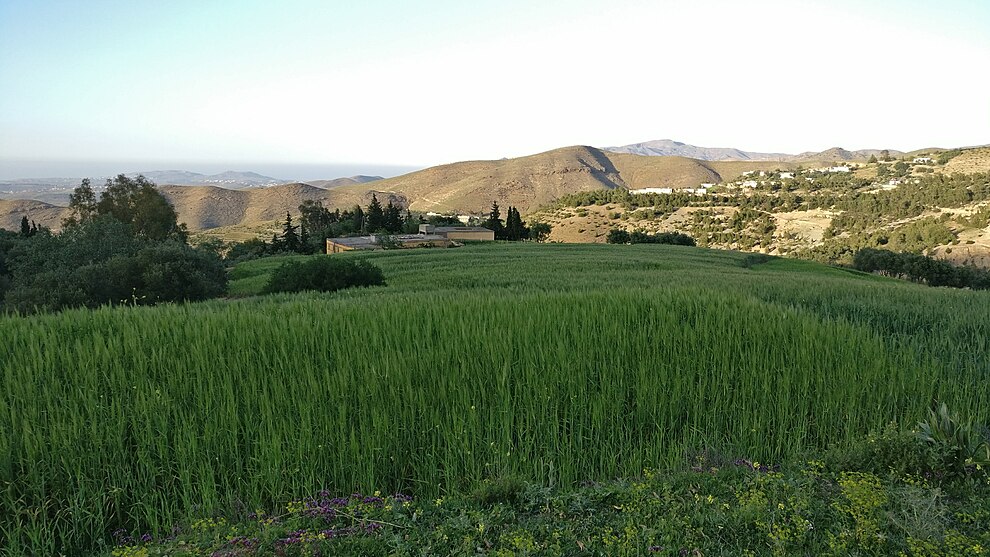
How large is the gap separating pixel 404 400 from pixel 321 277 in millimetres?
14897

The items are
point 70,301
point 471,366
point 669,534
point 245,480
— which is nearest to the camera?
point 669,534

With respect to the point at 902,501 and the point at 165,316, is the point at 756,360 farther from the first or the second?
the point at 165,316

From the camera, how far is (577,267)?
25.2 m

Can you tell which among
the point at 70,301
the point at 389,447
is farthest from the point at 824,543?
the point at 70,301

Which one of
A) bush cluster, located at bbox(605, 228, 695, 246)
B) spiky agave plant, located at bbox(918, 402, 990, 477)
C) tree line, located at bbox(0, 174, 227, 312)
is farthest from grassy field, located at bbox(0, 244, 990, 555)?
bush cluster, located at bbox(605, 228, 695, 246)

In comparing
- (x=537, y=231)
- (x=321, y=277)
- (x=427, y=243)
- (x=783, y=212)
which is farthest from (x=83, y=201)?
(x=783, y=212)

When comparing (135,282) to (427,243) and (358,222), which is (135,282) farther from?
(358,222)

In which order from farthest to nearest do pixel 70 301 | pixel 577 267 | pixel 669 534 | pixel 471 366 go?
pixel 577 267 → pixel 70 301 → pixel 471 366 → pixel 669 534

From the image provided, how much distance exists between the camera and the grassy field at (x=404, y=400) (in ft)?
12.0

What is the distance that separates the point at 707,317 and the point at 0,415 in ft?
25.5

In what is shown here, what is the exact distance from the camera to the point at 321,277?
18500mm

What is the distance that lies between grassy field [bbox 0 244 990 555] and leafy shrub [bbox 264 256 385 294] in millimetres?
10529

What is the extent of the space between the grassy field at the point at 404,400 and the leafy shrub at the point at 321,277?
10.5 m

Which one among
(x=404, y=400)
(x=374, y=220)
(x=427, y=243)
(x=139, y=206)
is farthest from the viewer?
(x=374, y=220)
